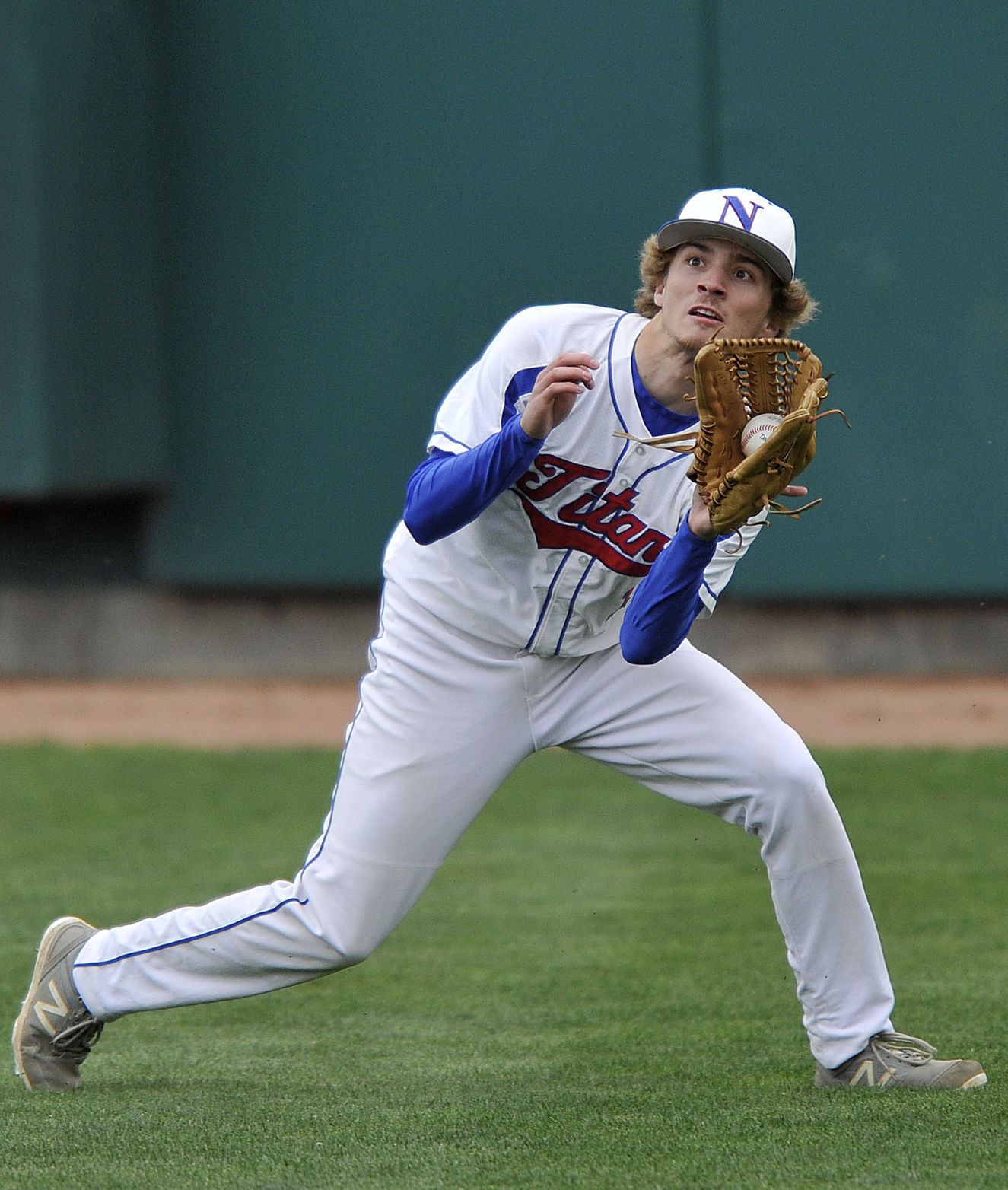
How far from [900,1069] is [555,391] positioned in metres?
1.47

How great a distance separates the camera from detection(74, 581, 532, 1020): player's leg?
3.22 m

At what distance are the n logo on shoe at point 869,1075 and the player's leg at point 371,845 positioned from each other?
0.88m

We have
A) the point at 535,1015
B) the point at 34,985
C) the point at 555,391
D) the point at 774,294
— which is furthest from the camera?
the point at 535,1015

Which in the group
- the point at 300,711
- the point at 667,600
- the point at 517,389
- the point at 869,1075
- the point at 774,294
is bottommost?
the point at 300,711

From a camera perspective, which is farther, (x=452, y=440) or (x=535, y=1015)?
(x=535, y=1015)

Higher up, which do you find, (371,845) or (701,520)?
(701,520)

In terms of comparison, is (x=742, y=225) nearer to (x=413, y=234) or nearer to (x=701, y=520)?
(x=701, y=520)

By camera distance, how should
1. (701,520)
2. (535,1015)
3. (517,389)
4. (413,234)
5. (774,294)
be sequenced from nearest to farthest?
(701,520), (517,389), (774,294), (535,1015), (413,234)

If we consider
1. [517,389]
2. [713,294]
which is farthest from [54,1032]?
[713,294]

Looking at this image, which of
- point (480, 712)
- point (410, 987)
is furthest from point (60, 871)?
point (480, 712)

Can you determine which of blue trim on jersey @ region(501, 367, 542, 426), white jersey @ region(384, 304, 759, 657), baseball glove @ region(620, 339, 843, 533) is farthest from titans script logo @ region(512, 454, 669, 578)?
baseball glove @ region(620, 339, 843, 533)

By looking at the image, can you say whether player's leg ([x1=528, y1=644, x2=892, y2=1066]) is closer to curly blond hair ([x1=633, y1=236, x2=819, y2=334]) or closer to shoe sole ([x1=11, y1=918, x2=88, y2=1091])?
curly blond hair ([x1=633, y1=236, x2=819, y2=334])

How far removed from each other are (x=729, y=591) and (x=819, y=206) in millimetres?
2099

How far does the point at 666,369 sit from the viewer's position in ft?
10.5
